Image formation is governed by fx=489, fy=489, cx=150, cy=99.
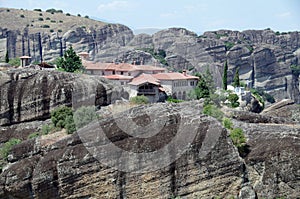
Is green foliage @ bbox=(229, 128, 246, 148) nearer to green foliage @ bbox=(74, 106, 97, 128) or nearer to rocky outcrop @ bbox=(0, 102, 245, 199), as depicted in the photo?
rocky outcrop @ bbox=(0, 102, 245, 199)

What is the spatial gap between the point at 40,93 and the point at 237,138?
51.5 ft

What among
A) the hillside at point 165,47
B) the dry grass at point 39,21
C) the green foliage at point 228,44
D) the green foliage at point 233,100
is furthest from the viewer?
the dry grass at point 39,21

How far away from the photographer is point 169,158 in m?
25.9

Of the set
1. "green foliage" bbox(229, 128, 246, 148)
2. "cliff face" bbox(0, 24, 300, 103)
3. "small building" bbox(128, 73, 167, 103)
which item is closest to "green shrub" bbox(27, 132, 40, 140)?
"small building" bbox(128, 73, 167, 103)

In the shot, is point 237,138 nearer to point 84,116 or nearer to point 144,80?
point 84,116

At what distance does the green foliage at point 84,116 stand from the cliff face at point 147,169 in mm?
3456

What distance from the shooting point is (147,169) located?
2569 cm

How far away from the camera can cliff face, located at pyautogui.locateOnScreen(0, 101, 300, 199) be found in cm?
2583

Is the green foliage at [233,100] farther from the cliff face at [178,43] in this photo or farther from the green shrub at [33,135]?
the cliff face at [178,43]

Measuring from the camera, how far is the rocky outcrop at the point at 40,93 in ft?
121

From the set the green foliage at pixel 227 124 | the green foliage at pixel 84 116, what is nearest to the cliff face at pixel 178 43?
the green foliage at pixel 84 116

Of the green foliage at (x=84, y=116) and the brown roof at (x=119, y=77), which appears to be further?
the brown roof at (x=119, y=77)

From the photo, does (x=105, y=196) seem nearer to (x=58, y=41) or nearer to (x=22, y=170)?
(x=22, y=170)

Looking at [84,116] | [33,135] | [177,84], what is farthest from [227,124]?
[177,84]
